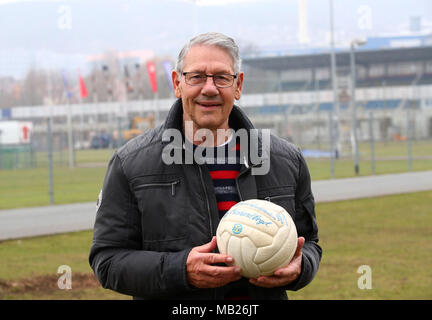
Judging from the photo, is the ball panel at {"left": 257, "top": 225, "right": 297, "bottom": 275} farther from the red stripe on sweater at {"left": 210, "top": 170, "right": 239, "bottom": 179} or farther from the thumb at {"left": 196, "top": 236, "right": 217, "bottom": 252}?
the red stripe on sweater at {"left": 210, "top": 170, "right": 239, "bottom": 179}

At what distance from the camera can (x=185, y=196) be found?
9.85 feet

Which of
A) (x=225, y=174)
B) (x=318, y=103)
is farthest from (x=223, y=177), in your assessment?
(x=318, y=103)

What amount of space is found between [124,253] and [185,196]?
0.37 m

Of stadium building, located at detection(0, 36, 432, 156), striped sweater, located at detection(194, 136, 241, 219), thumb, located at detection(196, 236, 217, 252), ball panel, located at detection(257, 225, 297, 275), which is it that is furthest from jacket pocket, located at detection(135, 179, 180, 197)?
stadium building, located at detection(0, 36, 432, 156)

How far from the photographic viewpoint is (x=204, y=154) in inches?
121

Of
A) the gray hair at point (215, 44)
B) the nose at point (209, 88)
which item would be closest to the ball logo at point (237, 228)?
the nose at point (209, 88)

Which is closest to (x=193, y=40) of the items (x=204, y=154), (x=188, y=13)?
(x=204, y=154)

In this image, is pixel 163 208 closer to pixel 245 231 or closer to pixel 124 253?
pixel 124 253

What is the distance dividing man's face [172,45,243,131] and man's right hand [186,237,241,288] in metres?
0.56

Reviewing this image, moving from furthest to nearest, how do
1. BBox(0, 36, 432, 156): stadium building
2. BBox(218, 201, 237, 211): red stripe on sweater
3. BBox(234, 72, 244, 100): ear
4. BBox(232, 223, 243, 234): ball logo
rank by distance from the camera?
BBox(0, 36, 432, 156): stadium building < BBox(234, 72, 244, 100): ear < BBox(218, 201, 237, 211): red stripe on sweater < BBox(232, 223, 243, 234): ball logo

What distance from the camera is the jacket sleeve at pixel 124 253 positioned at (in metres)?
2.92

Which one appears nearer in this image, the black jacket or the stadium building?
the black jacket

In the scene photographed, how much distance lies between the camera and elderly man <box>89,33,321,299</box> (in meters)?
2.96
